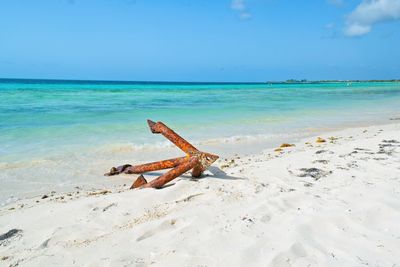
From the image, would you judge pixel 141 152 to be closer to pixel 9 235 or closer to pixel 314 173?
pixel 314 173

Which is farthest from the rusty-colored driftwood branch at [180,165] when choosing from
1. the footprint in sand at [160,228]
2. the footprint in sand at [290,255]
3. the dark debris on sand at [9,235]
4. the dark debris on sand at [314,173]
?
the footprint in sand at [290,255]

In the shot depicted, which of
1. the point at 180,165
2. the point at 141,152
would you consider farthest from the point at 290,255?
the point at 141,152

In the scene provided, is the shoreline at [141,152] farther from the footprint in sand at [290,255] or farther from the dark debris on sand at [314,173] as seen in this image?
the footprint in sand at [290,255]

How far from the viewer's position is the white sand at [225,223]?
2.34m

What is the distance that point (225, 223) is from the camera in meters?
2.82

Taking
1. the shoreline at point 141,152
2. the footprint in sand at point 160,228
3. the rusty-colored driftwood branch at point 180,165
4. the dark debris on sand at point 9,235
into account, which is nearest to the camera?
the footprint in sand at point 160,228

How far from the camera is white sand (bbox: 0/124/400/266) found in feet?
7.67

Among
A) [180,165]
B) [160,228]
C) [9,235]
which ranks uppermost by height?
[180,165]

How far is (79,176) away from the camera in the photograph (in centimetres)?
515

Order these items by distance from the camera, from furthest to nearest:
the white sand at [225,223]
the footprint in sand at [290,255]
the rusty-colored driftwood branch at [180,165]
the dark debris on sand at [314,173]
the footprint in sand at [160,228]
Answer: the dark debris on sand at [314,173]
the rusty-colored driftwood branch at [180,165]
the footprint in sand at [160,228]
the white sand at [225,223]
the footprint in sand at [290,255]

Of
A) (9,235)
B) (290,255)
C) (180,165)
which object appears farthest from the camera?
(180,165)

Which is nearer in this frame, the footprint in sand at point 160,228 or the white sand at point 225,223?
the white sand at point 225,223

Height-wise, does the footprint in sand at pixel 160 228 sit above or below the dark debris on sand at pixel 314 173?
below

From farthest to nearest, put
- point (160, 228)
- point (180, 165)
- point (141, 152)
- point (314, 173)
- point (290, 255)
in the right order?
point (141, 152) → point (314, 173) → point (180, 165) → point (160, 228) → point (290, 255)
